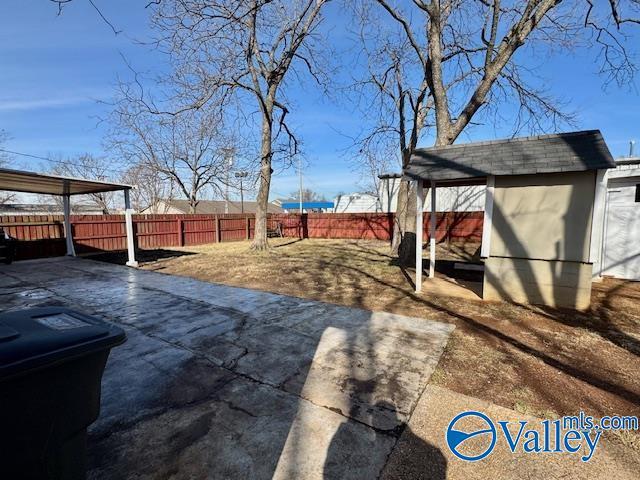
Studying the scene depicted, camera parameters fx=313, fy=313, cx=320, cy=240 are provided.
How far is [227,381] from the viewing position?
2.73 meters

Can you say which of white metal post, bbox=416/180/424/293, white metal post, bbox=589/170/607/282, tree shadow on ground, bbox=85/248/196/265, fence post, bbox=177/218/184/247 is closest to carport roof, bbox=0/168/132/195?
tree shadow on ground, bbox=85/248/196/265

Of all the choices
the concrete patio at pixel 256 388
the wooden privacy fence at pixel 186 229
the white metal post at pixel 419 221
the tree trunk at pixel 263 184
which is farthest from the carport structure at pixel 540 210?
the wooden privacy fence at pixel 186 229

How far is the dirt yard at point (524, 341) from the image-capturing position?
258 cm

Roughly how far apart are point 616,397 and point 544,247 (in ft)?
9.38

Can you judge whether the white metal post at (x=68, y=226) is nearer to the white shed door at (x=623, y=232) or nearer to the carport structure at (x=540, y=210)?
the carport structure at (x=540, y=210)

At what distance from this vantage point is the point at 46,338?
115cm

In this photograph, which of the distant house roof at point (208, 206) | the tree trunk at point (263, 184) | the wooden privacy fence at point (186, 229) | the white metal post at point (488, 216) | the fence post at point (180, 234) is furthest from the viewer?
the distant house roof at point (208, 206)

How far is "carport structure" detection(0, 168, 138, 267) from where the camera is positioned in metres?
7.30

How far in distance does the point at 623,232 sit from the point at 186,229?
15.7 meters

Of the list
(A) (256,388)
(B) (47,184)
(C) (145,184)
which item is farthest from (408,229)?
(C) (145,184)

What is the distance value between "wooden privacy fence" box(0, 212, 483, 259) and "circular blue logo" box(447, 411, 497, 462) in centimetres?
1210

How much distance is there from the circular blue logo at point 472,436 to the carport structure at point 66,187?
872 centimetres

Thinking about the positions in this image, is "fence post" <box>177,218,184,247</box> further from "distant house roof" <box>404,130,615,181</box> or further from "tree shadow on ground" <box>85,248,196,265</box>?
"distant house roof" <box>404,130,615,181</box>

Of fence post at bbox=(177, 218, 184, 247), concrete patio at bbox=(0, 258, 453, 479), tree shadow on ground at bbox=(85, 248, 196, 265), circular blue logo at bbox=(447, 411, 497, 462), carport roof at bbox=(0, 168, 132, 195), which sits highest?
carport roof at bbox=(0, 168, 132, 195)
